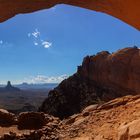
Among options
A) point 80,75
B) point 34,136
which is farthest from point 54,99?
point 34,136

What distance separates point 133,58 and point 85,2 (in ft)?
102

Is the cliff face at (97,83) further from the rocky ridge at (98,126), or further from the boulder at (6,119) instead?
the rocky ridge at (98,126)

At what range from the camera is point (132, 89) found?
1587 inches

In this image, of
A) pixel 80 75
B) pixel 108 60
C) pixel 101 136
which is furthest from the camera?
pixel 80 75

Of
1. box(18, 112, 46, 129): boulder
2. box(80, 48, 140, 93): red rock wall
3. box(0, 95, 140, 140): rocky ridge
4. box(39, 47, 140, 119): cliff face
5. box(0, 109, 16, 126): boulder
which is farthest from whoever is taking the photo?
box(39, 47, 140, 119): cliff face

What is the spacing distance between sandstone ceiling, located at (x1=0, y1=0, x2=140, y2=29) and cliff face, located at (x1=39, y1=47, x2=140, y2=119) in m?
28.9

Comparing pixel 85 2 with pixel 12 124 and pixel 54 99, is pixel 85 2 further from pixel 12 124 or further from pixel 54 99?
pixel 54 99

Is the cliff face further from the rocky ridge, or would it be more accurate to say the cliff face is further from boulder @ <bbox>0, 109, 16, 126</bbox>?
the rocky ridge

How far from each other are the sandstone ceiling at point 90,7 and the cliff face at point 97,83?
2894 cm

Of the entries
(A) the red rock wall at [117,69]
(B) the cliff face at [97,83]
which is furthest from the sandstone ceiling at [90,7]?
(A) the red rock wall at [117,69]

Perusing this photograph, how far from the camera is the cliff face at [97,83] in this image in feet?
133

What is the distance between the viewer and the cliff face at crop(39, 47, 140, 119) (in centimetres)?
4056

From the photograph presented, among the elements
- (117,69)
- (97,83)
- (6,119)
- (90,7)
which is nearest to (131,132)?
(90,7)

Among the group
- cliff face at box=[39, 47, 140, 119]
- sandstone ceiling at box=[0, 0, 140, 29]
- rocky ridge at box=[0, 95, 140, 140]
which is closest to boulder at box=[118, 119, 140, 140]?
rocky ridge at box=[0, 95, 140, 140]
